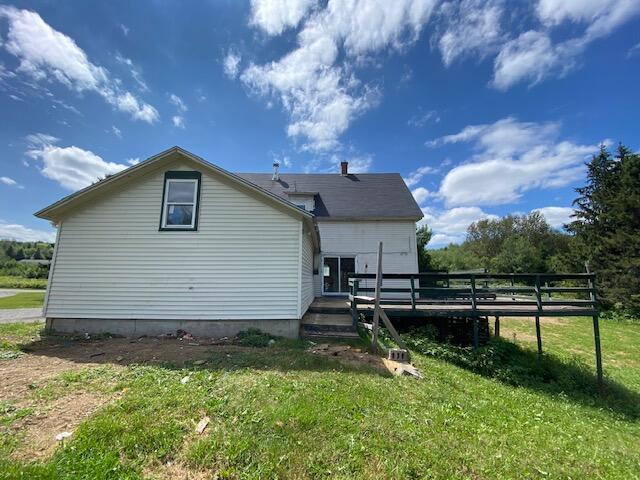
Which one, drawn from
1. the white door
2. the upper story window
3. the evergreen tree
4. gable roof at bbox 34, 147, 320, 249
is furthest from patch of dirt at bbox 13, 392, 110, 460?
the evergreen tree

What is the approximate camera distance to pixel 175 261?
8289 mm

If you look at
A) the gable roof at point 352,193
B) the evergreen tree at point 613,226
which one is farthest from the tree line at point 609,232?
the gable roof at point 352,193

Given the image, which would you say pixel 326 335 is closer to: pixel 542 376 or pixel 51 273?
pixel 542 376

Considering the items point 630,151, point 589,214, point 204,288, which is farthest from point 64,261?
point 630,151

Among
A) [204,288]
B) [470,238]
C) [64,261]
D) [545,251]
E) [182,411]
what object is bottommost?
[182,411]

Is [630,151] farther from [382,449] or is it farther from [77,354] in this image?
[77,354]

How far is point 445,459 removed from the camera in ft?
10.3

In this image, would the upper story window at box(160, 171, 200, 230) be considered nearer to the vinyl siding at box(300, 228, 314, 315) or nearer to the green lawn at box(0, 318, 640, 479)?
the vinyl siding at box(300, 228, 314, 315)

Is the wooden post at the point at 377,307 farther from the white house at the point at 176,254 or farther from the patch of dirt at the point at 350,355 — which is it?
the white house at the point at 176,254

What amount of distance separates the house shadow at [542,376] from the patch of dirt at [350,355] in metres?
2.31

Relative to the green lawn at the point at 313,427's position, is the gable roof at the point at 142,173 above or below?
above

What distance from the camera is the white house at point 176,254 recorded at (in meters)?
8.17

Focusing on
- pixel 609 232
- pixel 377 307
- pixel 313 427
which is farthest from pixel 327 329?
pixel 609 232

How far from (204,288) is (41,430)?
4.88 meters
